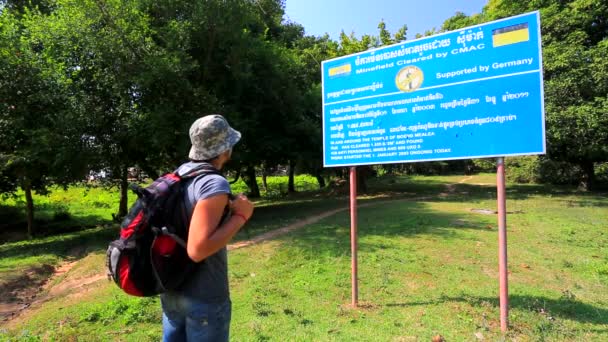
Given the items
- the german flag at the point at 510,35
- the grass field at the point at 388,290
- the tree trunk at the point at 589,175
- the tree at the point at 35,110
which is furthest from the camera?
the tree trunk at the point at 589,175

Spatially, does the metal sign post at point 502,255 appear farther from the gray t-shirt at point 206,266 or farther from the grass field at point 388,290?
the gray t-shirt at point 206,266

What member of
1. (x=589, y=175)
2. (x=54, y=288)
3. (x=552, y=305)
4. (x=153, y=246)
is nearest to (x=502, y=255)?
(x=552, y=305)

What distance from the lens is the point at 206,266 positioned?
222cm

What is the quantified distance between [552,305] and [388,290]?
1.98 metres

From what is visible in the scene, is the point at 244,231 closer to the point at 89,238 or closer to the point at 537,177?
the point at 89,238

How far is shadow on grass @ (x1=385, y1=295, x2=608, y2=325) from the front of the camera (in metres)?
4.70

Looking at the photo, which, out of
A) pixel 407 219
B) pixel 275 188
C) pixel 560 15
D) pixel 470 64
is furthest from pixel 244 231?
pixel 275 188

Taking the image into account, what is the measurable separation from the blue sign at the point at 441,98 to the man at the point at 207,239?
116 inches

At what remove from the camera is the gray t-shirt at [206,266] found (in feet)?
6.81

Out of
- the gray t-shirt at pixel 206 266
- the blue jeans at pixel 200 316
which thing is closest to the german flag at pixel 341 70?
the gray t-shirt at pixel 206 266

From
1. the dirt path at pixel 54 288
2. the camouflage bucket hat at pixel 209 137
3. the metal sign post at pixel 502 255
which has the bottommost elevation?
the dirt path at pixel 54 288

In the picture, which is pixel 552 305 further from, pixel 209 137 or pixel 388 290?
pixel 209 137

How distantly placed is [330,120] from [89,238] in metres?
12.0

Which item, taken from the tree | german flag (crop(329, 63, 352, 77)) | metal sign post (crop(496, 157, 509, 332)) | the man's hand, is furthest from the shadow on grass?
the tree
